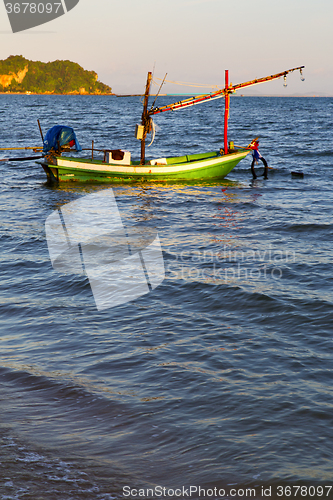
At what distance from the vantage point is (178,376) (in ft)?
→ 21.7

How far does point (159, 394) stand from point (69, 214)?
12907 mm

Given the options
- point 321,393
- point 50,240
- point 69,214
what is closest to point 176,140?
point 69,214

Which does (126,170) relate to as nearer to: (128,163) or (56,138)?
(128,163)

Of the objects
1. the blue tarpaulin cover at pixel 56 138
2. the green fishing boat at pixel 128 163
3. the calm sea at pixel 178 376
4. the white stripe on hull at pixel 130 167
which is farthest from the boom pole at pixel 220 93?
the calm sea at pixel 178 376

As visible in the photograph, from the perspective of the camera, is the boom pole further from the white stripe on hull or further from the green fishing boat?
the white stripe on hull

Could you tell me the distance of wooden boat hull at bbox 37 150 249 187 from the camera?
23344 millimetres

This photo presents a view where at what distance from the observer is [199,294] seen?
973cm

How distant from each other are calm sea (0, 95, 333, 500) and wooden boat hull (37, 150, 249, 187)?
9620 mm

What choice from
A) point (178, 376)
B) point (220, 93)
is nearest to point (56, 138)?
point (220, 93)

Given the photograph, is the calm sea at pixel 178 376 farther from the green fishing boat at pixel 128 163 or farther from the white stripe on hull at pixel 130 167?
the green fishing boat at pixel 128 163

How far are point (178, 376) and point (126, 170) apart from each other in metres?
18.2

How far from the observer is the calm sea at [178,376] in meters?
4.64

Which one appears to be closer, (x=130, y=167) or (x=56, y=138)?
(x=130, y=167)

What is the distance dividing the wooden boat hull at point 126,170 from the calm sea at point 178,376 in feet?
31.6
